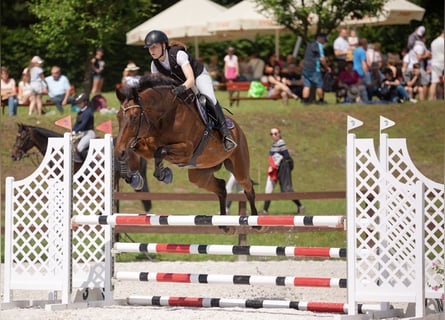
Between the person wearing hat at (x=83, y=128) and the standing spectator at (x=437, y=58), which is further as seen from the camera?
the standing spectator at (x=437, y=58)

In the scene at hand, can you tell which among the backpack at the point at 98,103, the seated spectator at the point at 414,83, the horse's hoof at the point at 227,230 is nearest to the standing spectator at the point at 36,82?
the backpack at the point at 98,103

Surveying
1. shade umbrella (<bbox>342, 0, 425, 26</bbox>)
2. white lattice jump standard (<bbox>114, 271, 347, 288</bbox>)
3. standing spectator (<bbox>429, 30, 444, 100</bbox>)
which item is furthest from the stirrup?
shade umbrella (<bbox>342, 0, 425, 26</bbox>)

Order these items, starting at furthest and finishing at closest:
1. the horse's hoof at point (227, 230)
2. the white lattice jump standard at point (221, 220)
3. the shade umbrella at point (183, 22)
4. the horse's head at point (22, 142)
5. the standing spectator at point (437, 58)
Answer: the shade umbrella at point (183, 22) → the standing spectator at point (437, 58) → the horse's head at point (22, 142) → the horse's hoof at point (227, 230) → the white lattice jump standard at point (221, 220)

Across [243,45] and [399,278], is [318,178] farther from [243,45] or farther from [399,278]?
[243,45]

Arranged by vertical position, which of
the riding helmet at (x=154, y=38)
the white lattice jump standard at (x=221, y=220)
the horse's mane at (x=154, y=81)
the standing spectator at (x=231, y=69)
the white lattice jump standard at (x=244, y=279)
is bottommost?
the standing spectator at (x=231, y=69)

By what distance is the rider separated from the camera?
28.3 ft

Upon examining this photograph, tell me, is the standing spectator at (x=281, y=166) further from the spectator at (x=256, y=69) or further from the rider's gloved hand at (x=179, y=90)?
the spectator at (x=256, y=69)

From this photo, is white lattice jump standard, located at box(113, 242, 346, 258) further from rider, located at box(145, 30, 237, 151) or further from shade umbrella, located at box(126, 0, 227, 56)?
shade umbrella, located at box(126, 0, 227, 56)

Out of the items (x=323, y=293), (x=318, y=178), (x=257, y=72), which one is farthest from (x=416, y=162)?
(x=323, y=293)

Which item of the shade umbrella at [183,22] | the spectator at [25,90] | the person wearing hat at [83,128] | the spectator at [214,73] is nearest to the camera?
the person wearing hat at [83,128]

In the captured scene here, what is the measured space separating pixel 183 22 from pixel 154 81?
1474 centimetres

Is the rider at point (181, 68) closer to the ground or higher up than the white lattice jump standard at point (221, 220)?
higher up

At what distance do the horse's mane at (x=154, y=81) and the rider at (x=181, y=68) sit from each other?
0.11 metres

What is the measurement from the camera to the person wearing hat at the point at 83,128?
46.2 ft
